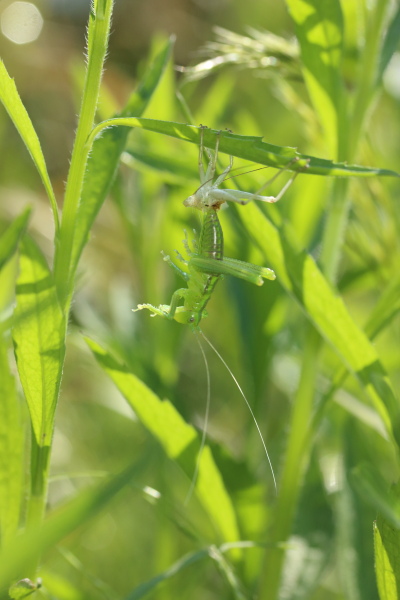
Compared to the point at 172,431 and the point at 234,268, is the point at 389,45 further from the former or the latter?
the point at 172,431

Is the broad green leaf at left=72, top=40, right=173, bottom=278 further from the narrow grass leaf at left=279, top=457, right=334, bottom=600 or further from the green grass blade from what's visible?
the narrow grass leaf at left=279, top=457, right=334, bottom=600

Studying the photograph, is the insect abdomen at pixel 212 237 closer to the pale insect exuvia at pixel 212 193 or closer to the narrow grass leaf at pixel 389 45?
the pale insect exuvia at pixel 212 193

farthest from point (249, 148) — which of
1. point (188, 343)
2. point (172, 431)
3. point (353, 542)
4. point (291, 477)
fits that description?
point (188, 343)

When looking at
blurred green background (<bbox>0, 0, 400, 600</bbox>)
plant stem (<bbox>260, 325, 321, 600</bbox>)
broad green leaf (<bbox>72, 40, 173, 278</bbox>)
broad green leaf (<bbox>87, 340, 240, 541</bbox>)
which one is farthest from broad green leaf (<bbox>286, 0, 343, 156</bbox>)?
broad green leaf (<bbox>87, 340, 240, 541</bbox>)

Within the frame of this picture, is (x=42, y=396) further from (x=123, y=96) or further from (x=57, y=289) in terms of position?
(x=123, y=96)

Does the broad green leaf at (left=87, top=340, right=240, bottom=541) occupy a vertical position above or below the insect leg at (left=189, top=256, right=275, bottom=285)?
below

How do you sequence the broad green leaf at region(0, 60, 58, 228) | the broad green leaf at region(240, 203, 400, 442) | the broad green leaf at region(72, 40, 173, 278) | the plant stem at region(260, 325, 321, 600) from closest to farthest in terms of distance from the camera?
the broad green leaf at region(0, 60, 58, 228) → the broad green leaf at region(72, 40, 173, 278) → the broad green leaf at region(240, 203, 400, 442) → the plant stem at region(260, 325, 321, 600)

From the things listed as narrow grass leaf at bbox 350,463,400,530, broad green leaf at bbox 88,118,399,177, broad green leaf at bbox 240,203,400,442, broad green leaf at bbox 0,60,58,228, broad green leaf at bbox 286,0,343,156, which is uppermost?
broad green leaf at bbox 286,0,343,156
